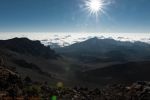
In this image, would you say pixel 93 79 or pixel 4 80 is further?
pixel 93 79

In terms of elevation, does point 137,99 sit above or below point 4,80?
below

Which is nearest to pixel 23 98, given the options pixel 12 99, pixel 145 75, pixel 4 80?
pixel 12 99

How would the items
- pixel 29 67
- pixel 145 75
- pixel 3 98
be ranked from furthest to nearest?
pixel 145 75, pixel 29 67, pixel 3 98

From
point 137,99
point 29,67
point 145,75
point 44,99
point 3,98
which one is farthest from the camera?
point 145,75

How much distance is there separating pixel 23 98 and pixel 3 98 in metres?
2.12

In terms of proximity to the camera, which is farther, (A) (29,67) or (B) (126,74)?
(B) (126,74)

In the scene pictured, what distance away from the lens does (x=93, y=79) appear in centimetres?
17638

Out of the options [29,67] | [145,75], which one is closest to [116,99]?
[29,67]

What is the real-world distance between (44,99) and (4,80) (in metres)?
7.46

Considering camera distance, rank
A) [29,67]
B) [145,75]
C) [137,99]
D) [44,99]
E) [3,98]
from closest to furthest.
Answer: [3,98], [44,99], [137,99], [29,67], [145,75]

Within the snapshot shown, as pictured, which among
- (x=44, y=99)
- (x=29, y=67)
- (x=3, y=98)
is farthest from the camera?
(x=29, y=67)

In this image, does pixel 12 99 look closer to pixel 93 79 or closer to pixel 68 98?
pixel 68 98

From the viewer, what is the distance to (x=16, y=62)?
571ft

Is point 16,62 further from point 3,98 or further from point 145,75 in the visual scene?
point 3,98
